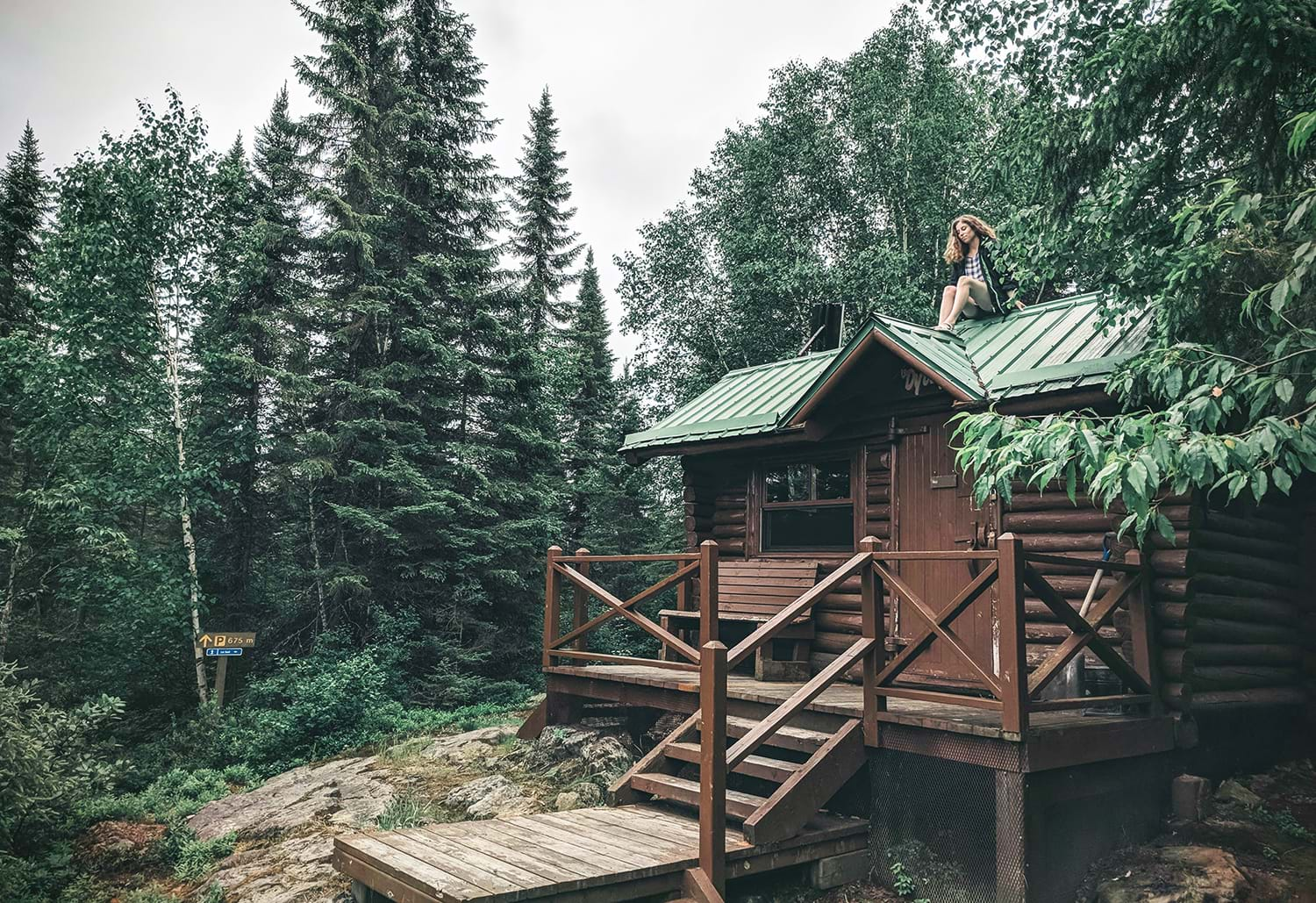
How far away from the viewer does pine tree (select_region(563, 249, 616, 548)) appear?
24.3 m

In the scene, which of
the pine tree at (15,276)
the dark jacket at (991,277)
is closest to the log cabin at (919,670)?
the dark jacket at (991,277)

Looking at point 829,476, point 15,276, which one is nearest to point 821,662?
point 829,476

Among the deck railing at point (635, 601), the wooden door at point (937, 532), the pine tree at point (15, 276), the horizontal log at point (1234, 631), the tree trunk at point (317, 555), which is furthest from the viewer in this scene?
the tree trunk at point (317, 555)

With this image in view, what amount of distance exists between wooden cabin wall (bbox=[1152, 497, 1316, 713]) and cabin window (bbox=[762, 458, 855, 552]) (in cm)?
354

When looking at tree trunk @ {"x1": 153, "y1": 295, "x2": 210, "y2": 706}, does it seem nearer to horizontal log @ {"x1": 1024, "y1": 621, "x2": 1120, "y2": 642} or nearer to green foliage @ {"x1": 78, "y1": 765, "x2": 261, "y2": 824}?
green foliage @ {"x1": 78, "y1": 765, "x2": 261, "y2": 824}

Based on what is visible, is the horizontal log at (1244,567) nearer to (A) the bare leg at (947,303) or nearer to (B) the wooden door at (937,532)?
(B) the wooden door at (937,532)

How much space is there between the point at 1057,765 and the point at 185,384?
16.5m

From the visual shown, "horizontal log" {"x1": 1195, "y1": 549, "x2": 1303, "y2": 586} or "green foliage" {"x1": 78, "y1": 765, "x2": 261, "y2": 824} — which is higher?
"horizontal log" {"x1": 1195, "y1": 549, "x2": 1303, "y2": 586}

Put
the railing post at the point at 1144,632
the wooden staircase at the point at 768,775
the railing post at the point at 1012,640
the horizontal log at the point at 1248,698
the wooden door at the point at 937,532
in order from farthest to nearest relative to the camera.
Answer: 1. the wooden door at the point at 937,532
2. the horizontal log at the point at 1248,698
3. the railing post at the point at 1144,632
4. the wooden staircase at the point at 768,775
5. the railing post at the point at 1012,640

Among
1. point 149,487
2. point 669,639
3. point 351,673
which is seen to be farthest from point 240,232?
point 669,639

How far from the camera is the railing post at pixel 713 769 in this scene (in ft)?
17.4

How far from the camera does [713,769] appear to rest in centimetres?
545

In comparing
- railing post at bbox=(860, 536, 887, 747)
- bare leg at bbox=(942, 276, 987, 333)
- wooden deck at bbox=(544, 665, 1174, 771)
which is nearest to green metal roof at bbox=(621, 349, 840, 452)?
bare leg at bbox=(942, 276, 987, 333)

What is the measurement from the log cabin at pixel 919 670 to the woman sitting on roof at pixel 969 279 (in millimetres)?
362
